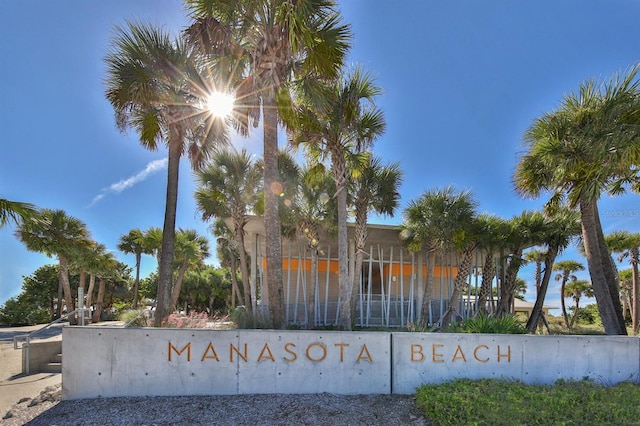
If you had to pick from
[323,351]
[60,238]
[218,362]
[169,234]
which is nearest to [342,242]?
[323,351]

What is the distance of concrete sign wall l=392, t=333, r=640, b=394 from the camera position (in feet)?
20.3

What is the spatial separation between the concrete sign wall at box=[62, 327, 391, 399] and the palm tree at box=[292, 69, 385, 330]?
417cm

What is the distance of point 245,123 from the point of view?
1020cm

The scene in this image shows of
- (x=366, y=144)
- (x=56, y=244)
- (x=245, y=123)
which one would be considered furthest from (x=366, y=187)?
(x=56, y=244)

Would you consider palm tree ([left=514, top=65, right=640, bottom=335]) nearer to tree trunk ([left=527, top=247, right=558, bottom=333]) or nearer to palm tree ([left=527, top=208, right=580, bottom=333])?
palm tree ([left=527, top=208, right=580, bottom=333])

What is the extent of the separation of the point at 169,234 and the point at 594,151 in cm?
1123

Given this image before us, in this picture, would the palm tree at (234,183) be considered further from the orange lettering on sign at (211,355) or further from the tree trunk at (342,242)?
the orange lettering on sign at (211,355)

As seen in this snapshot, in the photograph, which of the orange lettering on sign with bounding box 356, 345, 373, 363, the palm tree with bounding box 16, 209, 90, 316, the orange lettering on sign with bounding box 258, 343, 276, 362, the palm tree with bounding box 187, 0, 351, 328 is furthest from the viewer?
the palm tree with bounding box 16, 209, 90, 316

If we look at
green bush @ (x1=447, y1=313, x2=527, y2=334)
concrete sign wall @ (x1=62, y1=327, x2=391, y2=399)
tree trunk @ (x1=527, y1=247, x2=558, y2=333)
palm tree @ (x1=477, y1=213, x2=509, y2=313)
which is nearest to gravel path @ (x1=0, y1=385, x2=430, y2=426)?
concrete sign wall @ (x1=62, y1=327, x2=391, y2=399)

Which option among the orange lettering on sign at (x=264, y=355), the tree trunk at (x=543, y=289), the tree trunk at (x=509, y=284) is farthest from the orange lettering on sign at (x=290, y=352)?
the tree trunk at (x=509, y=284)

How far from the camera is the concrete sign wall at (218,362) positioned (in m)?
5.65

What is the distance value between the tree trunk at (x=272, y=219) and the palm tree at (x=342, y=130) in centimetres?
105

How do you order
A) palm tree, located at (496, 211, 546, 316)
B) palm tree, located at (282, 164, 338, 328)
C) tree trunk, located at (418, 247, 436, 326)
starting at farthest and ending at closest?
palm tree, located at (496, 211, 546, 316) → tree trunk, located at (418, 247, 436, 326) → palm tree, located at (282, 164, 338, 328)

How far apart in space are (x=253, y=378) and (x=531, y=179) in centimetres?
968
